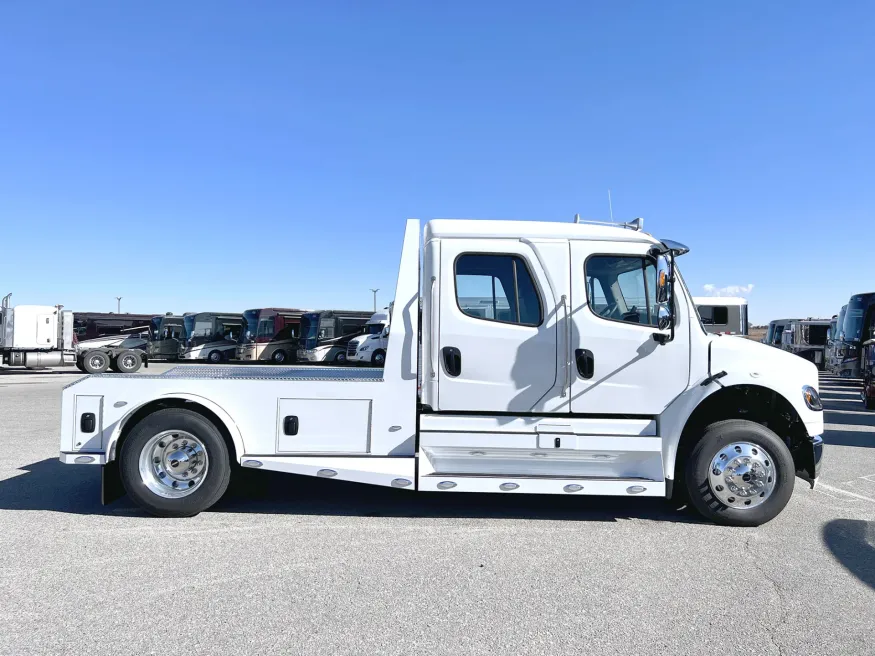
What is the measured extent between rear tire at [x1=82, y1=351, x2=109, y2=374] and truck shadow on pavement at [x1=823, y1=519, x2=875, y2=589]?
2473 centimetres

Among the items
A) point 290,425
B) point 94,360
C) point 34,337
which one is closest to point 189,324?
point 94,360

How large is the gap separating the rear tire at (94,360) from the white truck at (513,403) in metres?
21.2

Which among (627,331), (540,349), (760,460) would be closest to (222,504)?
(540,349)

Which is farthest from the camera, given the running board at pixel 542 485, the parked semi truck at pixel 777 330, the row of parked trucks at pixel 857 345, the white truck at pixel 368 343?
the parked semi truck at pixel 777 330

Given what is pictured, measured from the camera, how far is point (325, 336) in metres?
29.5

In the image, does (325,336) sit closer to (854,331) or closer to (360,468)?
(854,331)

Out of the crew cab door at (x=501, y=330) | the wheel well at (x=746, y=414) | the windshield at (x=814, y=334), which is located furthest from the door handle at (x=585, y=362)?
the windshield at (x=814, y=334)

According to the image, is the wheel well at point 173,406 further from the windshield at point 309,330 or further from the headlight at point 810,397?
the windshield at point 309,330

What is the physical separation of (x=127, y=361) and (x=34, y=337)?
11.8 feet

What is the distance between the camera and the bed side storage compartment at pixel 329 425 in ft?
16.1

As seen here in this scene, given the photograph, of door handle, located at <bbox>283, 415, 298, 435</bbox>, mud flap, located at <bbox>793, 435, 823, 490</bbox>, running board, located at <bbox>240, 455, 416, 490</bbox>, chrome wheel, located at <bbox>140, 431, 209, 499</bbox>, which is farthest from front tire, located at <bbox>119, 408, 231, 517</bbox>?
mud flap, located at <bbox>793, 435, 823, 490</bbox>

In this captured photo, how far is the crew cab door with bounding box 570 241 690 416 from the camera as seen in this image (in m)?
4.87

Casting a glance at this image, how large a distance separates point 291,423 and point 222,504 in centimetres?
119

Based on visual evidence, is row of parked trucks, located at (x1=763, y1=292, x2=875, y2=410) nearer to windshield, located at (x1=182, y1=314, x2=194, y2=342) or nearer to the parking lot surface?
the parking lot surface
